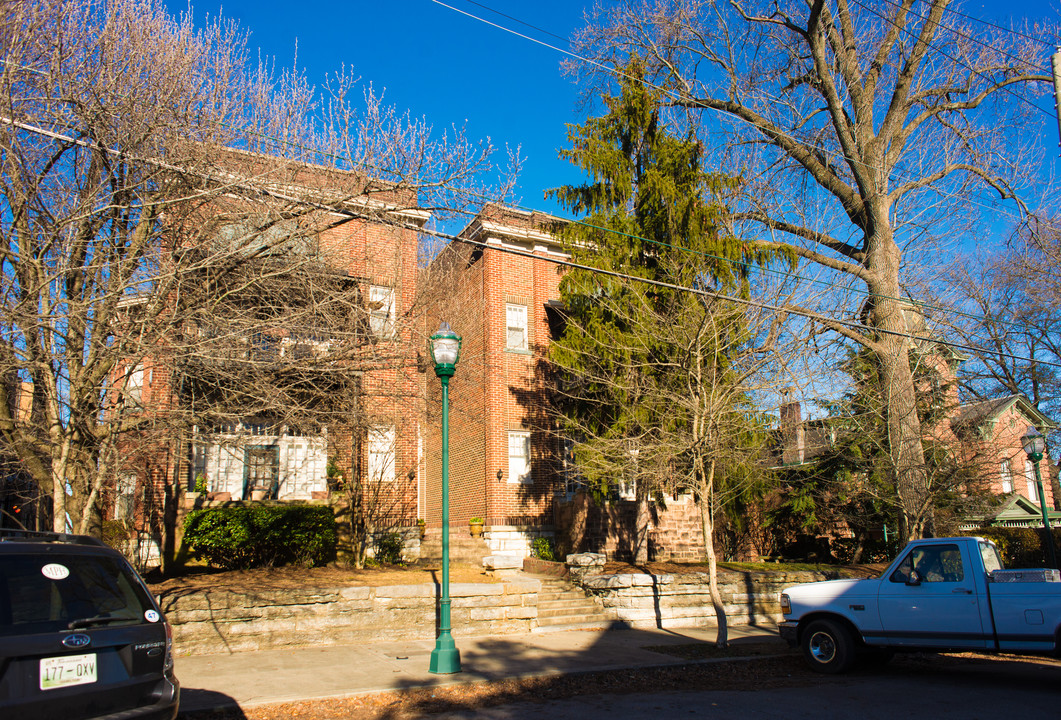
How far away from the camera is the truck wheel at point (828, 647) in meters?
9.19

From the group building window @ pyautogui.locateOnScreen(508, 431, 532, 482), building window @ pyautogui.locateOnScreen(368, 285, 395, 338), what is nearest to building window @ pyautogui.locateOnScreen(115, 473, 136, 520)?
building window @ pyautogui.locateOnScreen(368, 285, 395, 338)

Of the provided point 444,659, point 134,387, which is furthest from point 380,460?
point 444,659

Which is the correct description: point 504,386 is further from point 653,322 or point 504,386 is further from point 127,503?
point 127,503

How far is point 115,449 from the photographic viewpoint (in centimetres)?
875

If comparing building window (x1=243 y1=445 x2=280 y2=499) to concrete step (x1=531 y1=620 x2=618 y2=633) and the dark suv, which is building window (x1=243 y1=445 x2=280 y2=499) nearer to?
concrete step (x1=531 y1=620 x2=618 y2=633)

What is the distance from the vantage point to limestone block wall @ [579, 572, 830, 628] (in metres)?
13.0

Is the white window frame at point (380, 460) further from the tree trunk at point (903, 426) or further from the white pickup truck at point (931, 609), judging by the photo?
the tree trunk at point (903, 426)

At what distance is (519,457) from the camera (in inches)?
754

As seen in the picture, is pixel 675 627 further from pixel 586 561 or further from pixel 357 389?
pixel 357 389

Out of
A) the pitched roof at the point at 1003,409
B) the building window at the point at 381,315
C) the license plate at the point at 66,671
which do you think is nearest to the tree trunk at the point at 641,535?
the building window at the point at 381,315

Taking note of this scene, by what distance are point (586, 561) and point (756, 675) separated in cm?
503

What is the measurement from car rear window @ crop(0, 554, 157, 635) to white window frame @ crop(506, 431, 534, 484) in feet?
47.1

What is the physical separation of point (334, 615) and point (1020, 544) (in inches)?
858

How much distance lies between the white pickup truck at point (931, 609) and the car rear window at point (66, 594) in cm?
823
